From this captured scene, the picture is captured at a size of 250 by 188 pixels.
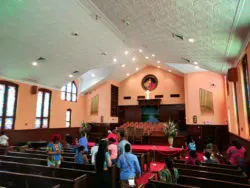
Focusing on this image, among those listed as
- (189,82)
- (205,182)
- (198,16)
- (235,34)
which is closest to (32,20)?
(198,16)

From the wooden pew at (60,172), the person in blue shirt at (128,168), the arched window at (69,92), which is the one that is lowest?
the wooden pew at (60,172)

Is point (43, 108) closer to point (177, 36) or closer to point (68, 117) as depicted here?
point (68, 117)

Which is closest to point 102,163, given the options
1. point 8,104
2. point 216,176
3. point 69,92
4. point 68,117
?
point 216,176

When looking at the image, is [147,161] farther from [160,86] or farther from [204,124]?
[160,86]

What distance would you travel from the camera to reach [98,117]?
43.7 feet

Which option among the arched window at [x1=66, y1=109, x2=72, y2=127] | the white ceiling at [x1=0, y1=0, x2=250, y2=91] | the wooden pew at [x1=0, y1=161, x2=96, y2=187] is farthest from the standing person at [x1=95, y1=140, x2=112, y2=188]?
the arched window at [x1=66, y1=109, x2=72, y2=127]

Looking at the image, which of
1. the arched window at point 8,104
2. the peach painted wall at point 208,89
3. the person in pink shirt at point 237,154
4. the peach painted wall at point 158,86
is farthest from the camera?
the peach painted wall at point 158,86

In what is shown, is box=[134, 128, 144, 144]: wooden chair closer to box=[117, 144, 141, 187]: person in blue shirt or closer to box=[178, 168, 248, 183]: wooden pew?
box=[178, 168, 248, 183]: wooden pew

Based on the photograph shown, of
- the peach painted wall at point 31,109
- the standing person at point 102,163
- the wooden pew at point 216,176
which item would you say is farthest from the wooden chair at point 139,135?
the standing person at point 102,163

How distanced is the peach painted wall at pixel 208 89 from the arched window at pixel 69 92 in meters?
8.14

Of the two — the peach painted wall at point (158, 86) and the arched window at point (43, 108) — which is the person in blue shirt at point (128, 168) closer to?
the arched window at point (43, 108)

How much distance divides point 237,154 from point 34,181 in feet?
14.8

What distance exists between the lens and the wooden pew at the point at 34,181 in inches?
111

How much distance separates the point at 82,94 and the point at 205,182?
11796 mm
